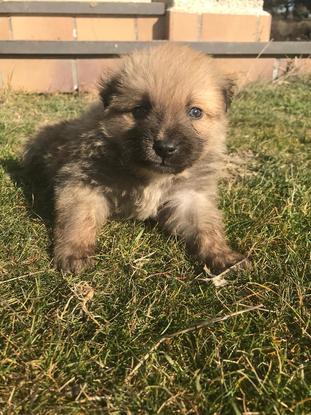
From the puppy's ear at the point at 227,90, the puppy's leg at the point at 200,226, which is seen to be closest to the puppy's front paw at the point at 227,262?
the puppy's leg at the point at 200,226

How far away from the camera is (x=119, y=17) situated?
5.91 meters

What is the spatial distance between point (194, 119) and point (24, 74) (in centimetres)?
384

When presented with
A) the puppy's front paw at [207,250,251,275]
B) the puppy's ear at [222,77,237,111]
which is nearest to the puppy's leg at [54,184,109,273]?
the puppy's front paw at [207,250,251,275]

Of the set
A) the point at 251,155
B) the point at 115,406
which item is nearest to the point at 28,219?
the point at 115,406

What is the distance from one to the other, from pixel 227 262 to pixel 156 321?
1.80 ft

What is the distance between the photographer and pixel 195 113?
2.54 metres

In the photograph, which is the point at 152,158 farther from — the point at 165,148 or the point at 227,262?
the point at 227,262

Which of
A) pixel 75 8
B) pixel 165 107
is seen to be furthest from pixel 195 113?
pixel 75 8

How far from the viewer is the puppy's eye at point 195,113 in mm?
2513

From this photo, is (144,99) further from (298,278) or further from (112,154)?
(298,278)

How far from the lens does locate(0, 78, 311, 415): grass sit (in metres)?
1.52

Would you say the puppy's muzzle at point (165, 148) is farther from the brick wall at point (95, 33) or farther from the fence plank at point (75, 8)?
the fence plank at point (75, 8)

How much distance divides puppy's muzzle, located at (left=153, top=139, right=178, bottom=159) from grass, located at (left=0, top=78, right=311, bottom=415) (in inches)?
19.1

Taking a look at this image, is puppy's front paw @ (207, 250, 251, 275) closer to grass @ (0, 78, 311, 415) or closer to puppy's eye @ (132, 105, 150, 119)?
grass @ (0, 78, 311, 415)
